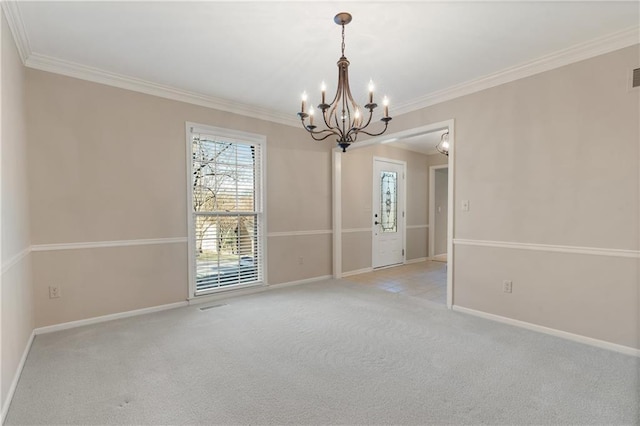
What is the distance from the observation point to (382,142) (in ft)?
14.9

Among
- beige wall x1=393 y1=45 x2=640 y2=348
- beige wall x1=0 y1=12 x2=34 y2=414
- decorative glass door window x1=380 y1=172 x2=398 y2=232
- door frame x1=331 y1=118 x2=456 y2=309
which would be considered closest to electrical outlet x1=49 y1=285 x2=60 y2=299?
beige wall x1=0 y1=12 x2=34 y2=414

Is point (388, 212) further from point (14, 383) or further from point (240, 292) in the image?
point (14, 383)

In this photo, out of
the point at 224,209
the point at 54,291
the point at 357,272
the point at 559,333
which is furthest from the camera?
the point at 357,272

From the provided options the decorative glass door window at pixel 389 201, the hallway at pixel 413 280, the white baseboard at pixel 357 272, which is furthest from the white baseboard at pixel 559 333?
the decorative glass door window at pixel 389 201

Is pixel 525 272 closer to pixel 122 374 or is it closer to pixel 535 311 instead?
pixel 535 311

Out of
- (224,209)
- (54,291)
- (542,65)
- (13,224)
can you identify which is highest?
(542,65)

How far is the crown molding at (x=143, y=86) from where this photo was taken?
2.92m

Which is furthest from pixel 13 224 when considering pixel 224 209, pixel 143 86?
pixel 224 209

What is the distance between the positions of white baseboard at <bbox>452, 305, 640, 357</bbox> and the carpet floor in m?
0.09

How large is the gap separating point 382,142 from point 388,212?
2.19 m

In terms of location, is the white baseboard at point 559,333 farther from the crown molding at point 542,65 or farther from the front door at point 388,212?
the front door at point 388,212

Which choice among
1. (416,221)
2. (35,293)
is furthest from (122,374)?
(416,221)

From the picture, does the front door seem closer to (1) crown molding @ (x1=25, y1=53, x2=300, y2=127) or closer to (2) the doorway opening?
(2) the doorway opening

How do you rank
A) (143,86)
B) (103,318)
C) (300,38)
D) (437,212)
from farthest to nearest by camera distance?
(437,212) → (143,86) → (103,318) → (300,38)
